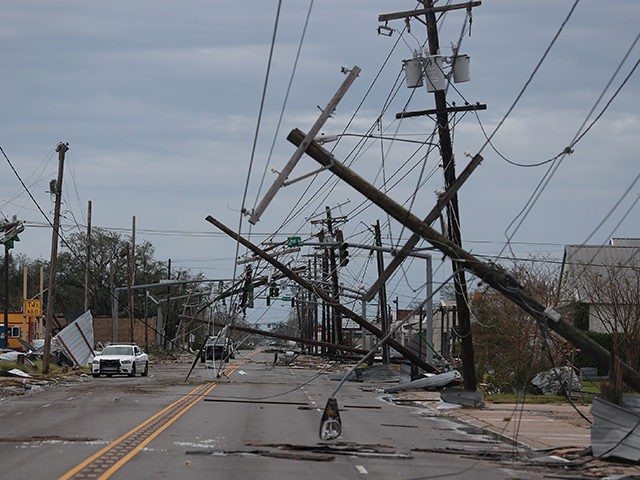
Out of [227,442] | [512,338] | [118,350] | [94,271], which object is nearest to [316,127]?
[227,442]

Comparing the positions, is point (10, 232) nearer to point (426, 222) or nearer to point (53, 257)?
point (53, 257)

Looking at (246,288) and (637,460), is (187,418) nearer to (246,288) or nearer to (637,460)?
(637,460)

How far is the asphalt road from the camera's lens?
48.6 feet

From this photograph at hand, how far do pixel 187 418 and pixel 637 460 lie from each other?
11.7 metres

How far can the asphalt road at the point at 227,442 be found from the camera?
14812mm

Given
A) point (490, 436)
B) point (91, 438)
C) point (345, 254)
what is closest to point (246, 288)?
point (345, 254)

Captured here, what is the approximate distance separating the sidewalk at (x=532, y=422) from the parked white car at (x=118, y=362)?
758 inches

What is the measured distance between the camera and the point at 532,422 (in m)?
26.8

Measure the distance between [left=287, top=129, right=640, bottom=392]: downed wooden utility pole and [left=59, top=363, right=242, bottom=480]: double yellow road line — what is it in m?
6.04

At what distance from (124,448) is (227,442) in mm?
2331

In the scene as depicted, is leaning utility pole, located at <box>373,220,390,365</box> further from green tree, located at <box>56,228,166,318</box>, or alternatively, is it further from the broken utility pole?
green tree, located at <box>56,228,166,318</box>

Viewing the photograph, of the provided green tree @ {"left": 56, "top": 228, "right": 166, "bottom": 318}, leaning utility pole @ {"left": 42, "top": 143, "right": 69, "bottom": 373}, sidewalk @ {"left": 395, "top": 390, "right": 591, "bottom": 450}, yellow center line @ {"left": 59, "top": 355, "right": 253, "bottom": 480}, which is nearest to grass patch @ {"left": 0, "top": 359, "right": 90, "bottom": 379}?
leaning utility pole @ {"left": 42, "top": 143, "right": 69, "bottom": 373}

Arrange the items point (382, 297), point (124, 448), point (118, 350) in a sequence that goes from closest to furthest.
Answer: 1. point (124, 448)
2. point (118, 350)
3. point (382, 297)

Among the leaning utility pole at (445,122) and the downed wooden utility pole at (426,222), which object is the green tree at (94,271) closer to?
the leaning utility pole at (445,122)
